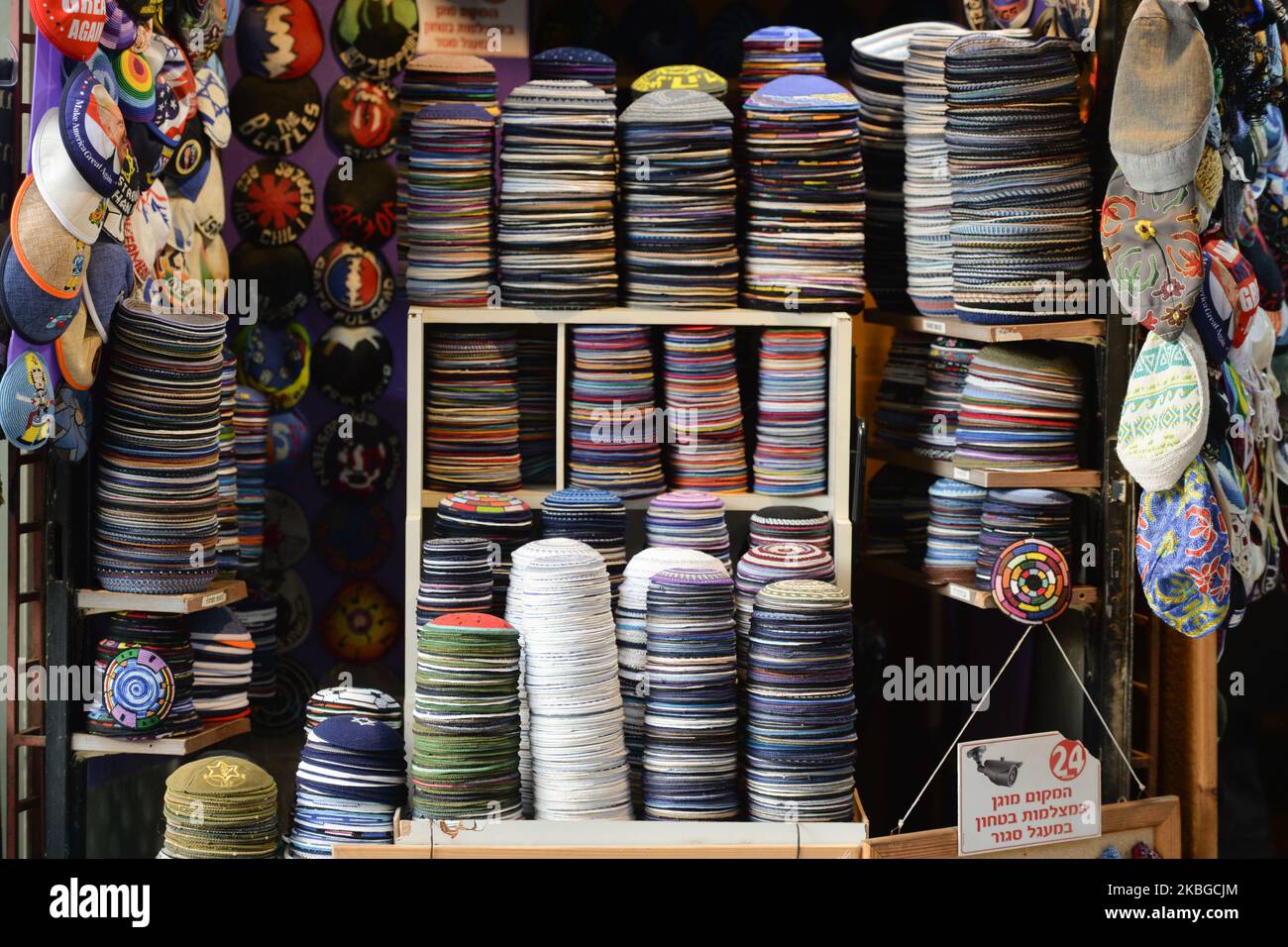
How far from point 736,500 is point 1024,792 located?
109 centimetres

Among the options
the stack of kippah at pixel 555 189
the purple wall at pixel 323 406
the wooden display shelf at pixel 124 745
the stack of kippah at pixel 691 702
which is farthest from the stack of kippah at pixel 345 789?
the purple wall at pixel 323 406

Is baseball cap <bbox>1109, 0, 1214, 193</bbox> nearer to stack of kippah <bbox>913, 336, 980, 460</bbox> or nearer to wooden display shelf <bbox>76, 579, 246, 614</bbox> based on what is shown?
stack of kippah <bbox>913, 336, 980, 460</bbox>

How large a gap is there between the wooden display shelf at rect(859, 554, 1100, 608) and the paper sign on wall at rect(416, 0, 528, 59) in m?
1.94

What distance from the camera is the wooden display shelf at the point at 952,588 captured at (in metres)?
3.88

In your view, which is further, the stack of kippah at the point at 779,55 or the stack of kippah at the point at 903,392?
the stack of kippah at the point at 903,392

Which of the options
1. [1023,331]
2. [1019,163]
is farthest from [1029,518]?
[1019,163]

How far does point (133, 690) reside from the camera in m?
3.71

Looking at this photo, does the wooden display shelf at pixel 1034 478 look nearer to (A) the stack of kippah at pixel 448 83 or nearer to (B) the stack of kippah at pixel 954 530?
(B) the stack of kippah at pixel 954 530

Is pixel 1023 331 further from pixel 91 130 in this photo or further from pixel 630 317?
pixel 91 130

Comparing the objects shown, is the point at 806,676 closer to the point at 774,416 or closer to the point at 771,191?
the point at 774,416

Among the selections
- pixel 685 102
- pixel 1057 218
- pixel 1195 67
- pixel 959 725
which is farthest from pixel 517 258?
pixel 959 725

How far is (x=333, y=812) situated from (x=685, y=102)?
6.25 ft

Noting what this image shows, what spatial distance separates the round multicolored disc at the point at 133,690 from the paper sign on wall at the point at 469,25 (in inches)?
84.9
